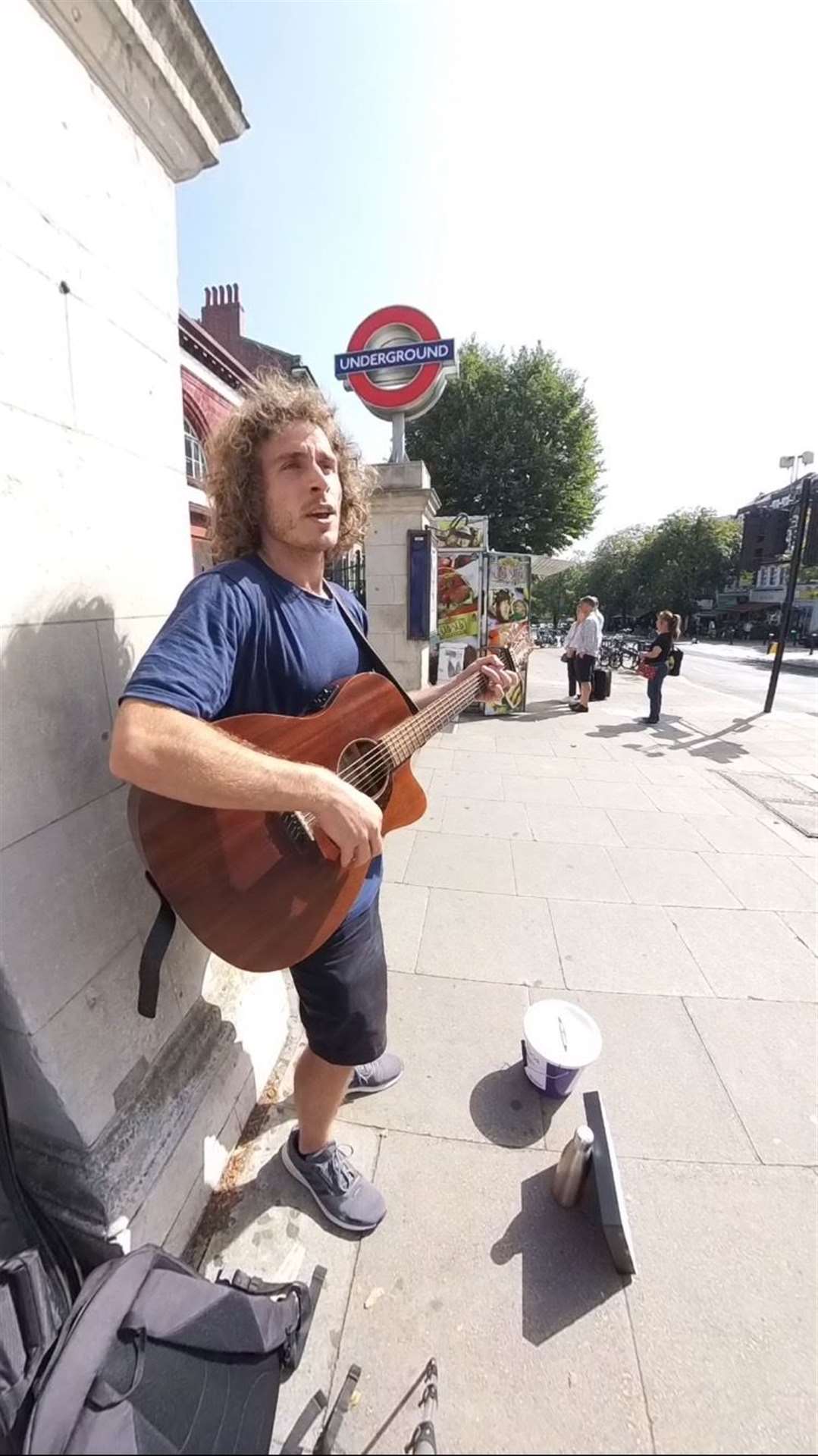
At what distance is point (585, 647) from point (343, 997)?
804 centimetres

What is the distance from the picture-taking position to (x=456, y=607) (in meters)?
7.82

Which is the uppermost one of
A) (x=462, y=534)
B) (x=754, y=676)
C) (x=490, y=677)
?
(x=462, y=534)

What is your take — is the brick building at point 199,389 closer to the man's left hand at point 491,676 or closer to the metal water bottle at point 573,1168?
the man's left hand at point 491,676

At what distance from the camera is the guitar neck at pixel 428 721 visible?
167 cm

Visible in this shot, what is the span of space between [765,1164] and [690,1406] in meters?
0.77

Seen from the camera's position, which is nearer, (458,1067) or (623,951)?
(458,1067)

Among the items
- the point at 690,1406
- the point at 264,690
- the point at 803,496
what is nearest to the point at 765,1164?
the point at 690,1406

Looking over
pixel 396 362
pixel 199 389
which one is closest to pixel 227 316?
pixel 199 389

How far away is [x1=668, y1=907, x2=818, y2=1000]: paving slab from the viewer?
2506 mm

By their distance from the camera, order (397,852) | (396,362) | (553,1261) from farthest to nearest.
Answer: (396,362), (397,852), (553,1261)

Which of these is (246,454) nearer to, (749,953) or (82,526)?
(82,526)

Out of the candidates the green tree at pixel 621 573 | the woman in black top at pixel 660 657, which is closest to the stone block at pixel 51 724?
the woman in black top at pixel 660 657

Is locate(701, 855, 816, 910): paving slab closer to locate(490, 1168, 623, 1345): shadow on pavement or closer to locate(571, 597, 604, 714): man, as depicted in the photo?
A: locate(490, 1168, 623, 1345): shadow on pavement

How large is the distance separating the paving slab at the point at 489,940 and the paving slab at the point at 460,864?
115 millimetres
